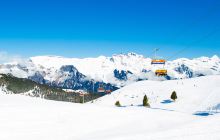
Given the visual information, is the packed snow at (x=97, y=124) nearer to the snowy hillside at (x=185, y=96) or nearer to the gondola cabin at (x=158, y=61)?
the gondola cabin at (x=158, y=61)

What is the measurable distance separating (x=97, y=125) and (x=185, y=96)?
7938cm

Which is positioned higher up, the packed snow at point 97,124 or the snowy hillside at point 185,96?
the snowy hillside at point 185,96

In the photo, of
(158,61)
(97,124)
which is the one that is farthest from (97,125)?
(158,61)

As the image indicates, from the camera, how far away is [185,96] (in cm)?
11544

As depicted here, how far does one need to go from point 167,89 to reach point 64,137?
104217 mm

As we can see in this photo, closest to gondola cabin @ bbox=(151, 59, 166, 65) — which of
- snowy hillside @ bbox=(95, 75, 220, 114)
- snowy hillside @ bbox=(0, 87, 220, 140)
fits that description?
snowy hillside @ bbox=(0, 87, 220, 140)

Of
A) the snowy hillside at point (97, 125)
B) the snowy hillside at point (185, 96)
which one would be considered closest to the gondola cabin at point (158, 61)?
the snowy hillside at point (97, 125)

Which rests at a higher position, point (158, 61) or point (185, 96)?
point (158, 61)

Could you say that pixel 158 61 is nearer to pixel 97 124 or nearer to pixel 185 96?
pixel 97 124

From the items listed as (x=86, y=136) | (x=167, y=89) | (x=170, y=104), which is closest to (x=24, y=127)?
(x=86, y=136)

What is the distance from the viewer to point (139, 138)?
30938mm

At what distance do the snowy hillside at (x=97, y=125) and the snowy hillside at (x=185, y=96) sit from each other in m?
45.0

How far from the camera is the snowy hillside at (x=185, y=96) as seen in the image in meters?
98.7

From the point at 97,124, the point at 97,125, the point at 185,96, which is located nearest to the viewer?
the point at 97,125
